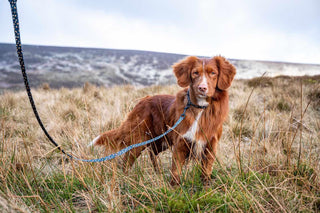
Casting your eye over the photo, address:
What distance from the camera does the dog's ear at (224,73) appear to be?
1981 millimetres

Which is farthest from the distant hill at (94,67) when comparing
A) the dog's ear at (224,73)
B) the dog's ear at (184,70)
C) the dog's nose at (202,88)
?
the dog's nose at (202,88)

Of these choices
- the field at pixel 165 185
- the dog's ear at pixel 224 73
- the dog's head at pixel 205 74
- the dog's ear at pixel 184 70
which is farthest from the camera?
the dog's ear at pixel 184 70

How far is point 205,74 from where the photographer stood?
1964 mm

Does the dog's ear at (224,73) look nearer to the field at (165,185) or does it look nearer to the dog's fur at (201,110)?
the dog's fur at (201,110)

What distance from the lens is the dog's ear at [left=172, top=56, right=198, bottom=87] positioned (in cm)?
210

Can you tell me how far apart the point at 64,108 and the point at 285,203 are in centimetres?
472

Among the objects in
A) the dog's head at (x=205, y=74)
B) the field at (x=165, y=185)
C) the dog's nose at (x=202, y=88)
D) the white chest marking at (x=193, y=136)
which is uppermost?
the dog's head at (x=205, y=74)

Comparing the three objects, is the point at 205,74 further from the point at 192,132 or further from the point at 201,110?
the point at 192,132

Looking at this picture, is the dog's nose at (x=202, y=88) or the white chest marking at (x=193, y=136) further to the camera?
the white chest marking at (x=193, y=136)

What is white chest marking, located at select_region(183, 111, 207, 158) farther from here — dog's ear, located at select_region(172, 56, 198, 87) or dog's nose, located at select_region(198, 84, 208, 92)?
dog's ear, located at select_region(172, 56, 198, 87)

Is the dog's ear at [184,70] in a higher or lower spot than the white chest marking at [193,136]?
higher

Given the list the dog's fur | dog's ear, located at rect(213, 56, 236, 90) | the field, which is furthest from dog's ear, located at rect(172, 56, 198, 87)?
the field

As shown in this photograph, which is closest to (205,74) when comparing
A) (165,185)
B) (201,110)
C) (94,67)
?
(201,110)

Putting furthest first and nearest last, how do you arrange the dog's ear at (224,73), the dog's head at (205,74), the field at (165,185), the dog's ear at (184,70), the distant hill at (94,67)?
the distant hill at (94,67) → the dog's ear at (184,70) → the dog's ear at (224,73) → the dog's head at (205,74) → the field at (165,185)
